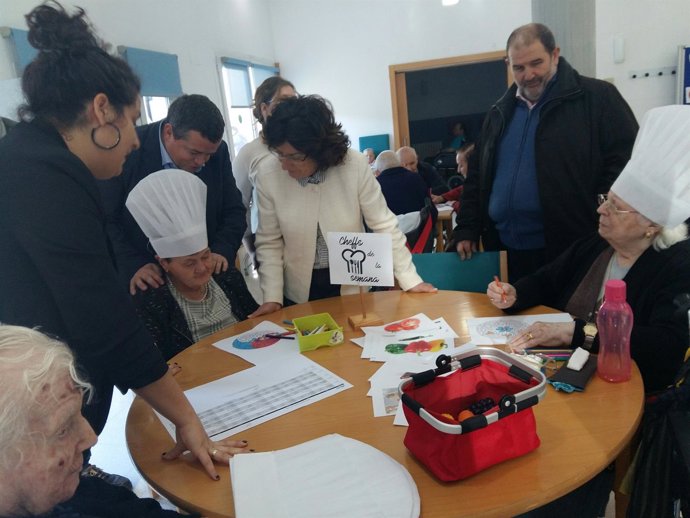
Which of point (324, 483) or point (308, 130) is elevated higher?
point (308, 130)

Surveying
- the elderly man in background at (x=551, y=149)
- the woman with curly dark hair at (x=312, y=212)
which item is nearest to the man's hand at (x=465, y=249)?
the elderly man in background at (x=551, y=149)

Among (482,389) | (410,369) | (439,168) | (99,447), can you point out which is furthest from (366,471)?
(439,168)

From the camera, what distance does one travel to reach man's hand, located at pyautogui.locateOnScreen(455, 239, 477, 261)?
7.34ft

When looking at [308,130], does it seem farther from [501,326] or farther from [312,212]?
[501,326]

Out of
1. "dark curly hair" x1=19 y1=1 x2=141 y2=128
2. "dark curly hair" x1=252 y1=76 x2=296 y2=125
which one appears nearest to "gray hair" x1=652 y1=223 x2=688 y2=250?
"dark curly hair" x1=19 y1=1 x2=141 y2=128

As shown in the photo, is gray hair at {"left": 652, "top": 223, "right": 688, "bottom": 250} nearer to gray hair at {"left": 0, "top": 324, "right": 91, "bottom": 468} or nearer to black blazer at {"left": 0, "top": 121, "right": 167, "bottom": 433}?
black blazer at {"left": 0, "top": 121, "right": 167, "bottom": 433}

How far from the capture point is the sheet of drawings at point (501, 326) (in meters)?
1.55

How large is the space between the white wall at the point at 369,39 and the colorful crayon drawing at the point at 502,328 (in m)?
5.57

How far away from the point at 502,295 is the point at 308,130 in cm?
88

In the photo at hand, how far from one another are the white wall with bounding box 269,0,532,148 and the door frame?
7 centimetres

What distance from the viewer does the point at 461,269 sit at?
224cm

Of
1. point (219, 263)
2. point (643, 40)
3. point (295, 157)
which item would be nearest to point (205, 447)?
point (219, 263)

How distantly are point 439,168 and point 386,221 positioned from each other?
5249 millimetres

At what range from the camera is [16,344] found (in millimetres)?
838
